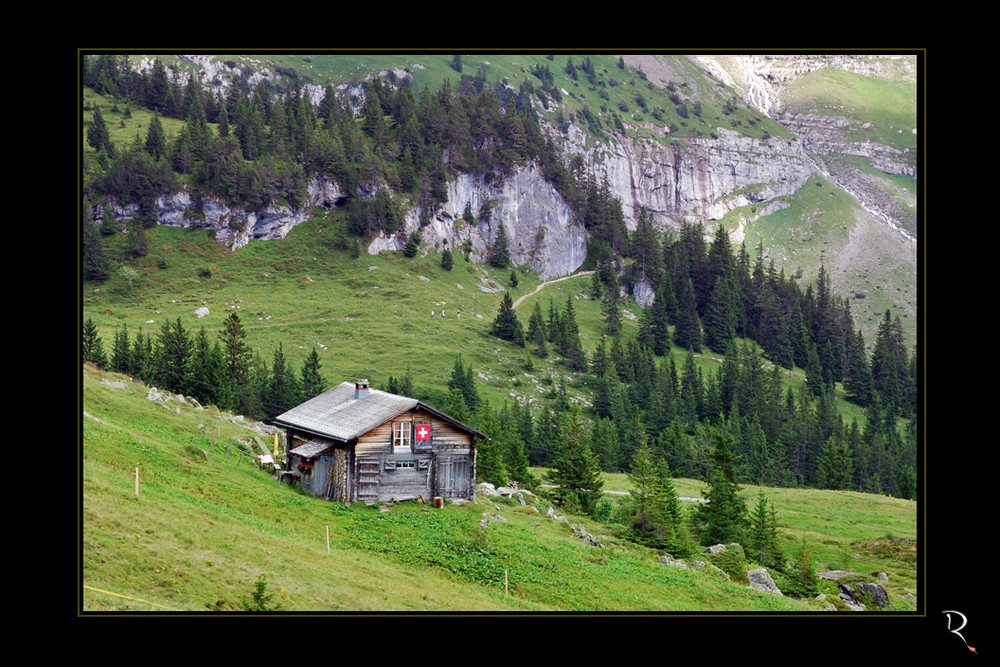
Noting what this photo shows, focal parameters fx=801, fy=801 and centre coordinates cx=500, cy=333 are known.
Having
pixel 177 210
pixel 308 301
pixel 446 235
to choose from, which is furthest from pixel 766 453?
pixel 177 210

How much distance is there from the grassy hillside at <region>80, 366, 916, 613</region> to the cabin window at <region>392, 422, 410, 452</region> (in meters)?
3.73

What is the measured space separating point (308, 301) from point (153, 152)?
52.4 metres

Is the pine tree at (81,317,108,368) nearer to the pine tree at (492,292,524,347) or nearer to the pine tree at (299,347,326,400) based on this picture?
the pine tree at (299,347,326,400)

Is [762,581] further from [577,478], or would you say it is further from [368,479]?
[368,479]

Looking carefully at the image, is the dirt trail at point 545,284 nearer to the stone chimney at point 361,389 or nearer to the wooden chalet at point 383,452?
the stone chimney at point 361,389

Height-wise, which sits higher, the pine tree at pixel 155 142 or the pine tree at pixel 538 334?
the pine tree at pixel 155 142

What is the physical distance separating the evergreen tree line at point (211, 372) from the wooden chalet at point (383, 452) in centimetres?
2886

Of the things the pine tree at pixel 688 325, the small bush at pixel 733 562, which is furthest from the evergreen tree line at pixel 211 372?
the pine tree at pixel 688 325

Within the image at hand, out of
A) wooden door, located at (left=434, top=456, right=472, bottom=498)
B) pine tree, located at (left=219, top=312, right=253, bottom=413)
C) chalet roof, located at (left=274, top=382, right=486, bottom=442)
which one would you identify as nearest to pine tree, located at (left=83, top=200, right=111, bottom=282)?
pine tree, located at (left=219, top=312, right=253, bottom=413)

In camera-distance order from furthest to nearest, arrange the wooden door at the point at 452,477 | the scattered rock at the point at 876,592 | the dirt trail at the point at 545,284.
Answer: the dirt trail at the point at 545,284 < the scattered rock at the point at 876,592 < the wooden door at the point at 452,477

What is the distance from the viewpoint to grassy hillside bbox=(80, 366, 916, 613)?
28500 millimetres

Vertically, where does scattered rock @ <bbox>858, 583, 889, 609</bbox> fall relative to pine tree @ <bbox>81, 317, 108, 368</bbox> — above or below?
below

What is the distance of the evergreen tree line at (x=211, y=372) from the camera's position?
7962 centimetres
